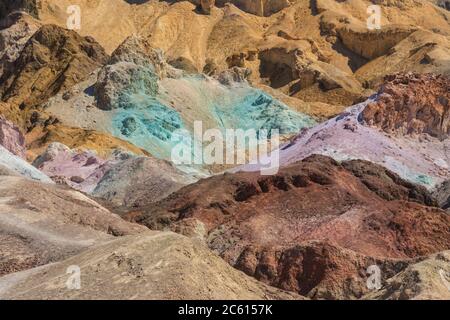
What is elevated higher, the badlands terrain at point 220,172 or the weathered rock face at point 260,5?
the badlands terrain at point 220,172

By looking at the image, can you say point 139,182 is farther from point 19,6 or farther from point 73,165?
point 19,6

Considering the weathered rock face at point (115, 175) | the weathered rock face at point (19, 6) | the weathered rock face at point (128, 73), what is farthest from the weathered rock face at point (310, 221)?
the weathered rock face at point (19, 6)

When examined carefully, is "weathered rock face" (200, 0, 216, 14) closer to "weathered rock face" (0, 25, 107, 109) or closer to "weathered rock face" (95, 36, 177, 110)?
"weathered rock face" (0, 25, 107, 109)

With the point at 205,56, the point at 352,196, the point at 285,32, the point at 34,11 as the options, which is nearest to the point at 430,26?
the point at 285,32

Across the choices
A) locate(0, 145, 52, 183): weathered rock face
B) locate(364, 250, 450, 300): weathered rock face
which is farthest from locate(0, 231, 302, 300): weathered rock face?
locate(0, 145, 52, 183): weathered rock face

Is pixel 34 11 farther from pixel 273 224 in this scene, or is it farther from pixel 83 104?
pixel 273 224

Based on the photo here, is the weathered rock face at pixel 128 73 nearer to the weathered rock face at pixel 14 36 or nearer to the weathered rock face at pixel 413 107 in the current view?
the weathered rock face at pixel 413 107
